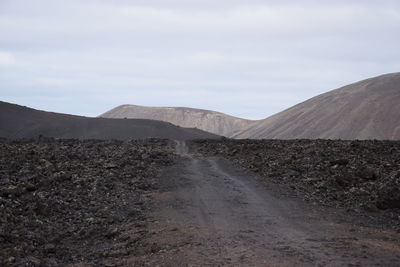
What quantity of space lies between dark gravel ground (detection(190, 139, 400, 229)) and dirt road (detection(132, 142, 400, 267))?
128 centimetres

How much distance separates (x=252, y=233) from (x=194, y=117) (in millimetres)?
161445

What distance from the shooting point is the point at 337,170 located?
59.1 ft

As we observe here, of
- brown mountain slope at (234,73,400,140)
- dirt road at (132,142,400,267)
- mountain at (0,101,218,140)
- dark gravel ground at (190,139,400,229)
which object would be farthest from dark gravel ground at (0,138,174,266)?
brown mountain slope at (234,73,400,140)

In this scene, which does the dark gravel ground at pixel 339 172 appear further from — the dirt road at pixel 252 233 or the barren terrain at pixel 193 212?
the dirt road at pixel 252 233

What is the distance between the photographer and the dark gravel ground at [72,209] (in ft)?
31.6

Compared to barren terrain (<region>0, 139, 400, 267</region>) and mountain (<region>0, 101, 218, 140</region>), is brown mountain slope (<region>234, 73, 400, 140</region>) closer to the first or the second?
mountain (<region>0, 101, 218, 140</region>)

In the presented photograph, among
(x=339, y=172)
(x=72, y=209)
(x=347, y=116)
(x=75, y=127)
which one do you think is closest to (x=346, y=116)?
(x=347, y=116)

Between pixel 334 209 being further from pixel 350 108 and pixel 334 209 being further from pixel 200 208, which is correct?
pixel 350 108

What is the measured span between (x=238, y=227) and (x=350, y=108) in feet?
341

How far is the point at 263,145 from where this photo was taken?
27625mm

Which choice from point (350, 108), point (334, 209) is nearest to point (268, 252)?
point (334, 209)

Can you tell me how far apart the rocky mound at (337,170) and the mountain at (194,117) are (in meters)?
130

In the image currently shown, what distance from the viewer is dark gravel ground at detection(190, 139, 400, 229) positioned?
14320mm

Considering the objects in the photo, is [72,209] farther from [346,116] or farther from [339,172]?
[346,116]
